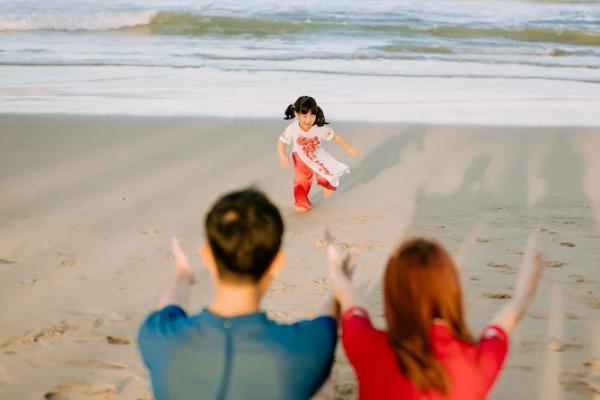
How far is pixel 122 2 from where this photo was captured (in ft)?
110

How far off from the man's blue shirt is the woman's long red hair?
7.7 inches

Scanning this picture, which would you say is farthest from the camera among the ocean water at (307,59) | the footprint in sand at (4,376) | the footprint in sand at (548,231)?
the ocean water at (307,59)

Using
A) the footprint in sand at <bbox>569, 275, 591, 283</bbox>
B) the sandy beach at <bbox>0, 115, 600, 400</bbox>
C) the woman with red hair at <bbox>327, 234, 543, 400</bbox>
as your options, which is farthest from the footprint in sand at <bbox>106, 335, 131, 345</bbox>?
the footprint in sand at <bbox>569, 275, 591, 283</bbox>

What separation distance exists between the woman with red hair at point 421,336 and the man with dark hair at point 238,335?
170mm

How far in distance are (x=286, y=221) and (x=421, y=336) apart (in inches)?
186

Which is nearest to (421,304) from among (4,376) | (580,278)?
(4,376)

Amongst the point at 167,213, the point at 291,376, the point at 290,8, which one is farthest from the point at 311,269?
the point at 290,8

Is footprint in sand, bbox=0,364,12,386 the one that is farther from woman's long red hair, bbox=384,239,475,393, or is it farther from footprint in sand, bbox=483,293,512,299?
footprint in sand, bbox=483,293,512,299

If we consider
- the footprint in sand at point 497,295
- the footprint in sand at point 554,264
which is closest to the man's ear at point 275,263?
the footprint in sand at point 497,295

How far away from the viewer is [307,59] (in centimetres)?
1912

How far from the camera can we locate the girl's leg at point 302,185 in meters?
7.48

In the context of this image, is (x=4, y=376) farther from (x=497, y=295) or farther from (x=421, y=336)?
(x=497, y=295)

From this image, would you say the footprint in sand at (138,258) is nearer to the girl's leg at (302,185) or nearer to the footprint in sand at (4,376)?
the girl's leg at (302,185)

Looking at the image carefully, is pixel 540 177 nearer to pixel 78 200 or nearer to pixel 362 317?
pixel 78 200
